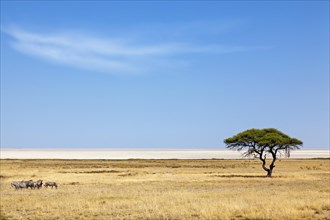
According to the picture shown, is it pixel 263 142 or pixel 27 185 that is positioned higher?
pixel 263 142

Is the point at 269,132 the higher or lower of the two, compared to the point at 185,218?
higher

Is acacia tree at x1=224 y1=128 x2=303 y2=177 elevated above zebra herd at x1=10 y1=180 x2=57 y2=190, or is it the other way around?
acacia tree at x1=224 y1=128 x2=303 y2=177

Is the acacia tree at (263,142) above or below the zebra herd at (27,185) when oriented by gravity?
above

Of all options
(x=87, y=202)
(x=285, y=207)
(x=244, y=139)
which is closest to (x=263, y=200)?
(x=285, y=207)

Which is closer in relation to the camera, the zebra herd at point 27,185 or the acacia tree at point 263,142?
the zebra herd at point 27,185

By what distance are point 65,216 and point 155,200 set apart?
7.70 m

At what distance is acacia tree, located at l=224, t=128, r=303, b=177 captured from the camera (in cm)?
6362

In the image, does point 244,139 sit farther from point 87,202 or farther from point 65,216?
point 65,216

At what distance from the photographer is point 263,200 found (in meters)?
28.5

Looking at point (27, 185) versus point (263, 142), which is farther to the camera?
point (263, 142)

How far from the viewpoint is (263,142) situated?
6281cm

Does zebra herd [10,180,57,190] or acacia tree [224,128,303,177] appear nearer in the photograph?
zebra herd [10,180,57,190]

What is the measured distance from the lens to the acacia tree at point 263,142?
63.6 meters

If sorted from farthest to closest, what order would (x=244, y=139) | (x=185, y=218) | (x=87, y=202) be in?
(x=244, y=139) < (x=87, y=202) < (x=185, y=218)
